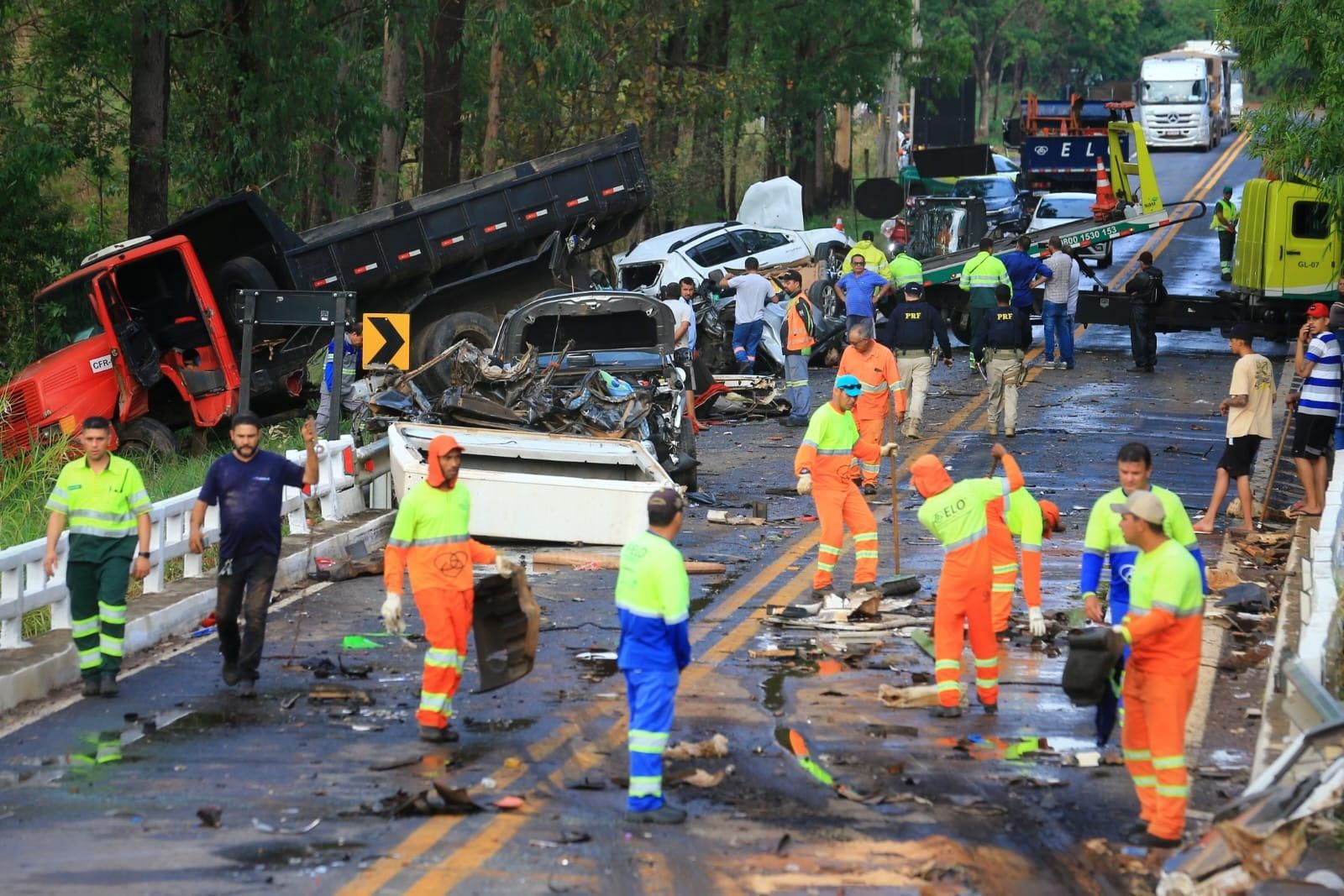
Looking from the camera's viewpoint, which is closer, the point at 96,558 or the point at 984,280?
the point at 96,558

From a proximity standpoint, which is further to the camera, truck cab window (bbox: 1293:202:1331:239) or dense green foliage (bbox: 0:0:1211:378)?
truck cab window (bbox: 1293:202:1331:239)

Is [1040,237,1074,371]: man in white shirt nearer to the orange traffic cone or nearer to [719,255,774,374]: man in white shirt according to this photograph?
the orange traffic cone

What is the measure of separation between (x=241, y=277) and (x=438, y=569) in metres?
13.0

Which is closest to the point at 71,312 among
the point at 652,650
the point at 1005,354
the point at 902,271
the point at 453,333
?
the point at 453,333

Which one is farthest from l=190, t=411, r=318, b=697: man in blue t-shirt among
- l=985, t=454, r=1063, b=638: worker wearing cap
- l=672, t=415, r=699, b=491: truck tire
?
l=672, t=415, r=699, b=491: truck tire

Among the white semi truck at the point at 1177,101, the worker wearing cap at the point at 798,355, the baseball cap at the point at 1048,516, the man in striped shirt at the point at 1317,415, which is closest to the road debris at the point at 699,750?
the baseball cap at the point at 1048,516

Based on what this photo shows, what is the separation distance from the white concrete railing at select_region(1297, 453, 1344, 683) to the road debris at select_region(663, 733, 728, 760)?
2.83m

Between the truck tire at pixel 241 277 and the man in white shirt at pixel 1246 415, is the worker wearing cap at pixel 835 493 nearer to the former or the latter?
the man in white shirt at pixel 1246 415

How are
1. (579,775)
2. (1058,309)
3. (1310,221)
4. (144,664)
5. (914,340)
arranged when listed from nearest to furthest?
(579,775)
(144,664)
(914,340)
(1058,309)
(1310,221)

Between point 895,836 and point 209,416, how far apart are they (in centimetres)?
1543

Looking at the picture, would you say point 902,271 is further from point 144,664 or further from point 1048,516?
point 144,664

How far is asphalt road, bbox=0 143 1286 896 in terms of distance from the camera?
7.45 metres

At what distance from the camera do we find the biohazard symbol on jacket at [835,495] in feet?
43.7

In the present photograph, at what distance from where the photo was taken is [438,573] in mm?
9617
